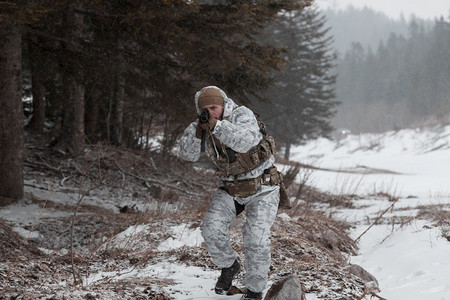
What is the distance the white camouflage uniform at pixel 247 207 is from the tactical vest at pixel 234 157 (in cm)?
7

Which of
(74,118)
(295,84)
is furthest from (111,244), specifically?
(295,84)

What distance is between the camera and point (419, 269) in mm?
4598

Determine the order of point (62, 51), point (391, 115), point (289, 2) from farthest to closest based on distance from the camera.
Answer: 1. point (391, 115)
2. point (62, 51)
3. point (289, 2)

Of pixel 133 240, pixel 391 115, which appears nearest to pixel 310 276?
pixel 133 240

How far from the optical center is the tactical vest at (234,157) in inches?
137

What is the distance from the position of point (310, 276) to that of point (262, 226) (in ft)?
2.69

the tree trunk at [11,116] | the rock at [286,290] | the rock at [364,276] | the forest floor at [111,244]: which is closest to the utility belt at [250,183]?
the rock at [286,290]

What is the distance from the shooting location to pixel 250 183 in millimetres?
3508

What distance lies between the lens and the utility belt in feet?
11.5

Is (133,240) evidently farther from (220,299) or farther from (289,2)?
(289,2)

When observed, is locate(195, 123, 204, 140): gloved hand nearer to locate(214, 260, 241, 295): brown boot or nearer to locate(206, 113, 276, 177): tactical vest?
locate(206, 113, 276, 177): tactical vest

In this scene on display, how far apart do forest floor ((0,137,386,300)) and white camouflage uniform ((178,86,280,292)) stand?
0.51 m

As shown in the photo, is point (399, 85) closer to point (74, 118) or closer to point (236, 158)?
point (74, 118)

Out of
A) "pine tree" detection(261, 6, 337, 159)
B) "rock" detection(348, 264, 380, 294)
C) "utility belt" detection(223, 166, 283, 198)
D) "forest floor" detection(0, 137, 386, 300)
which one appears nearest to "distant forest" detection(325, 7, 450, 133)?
"pine tree" detection(261, 6, 337, 159)
